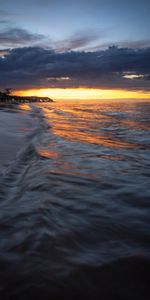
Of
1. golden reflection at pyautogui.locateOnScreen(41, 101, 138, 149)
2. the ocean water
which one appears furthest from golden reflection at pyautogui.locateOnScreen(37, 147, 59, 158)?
golden reflection at pyautogui.locateOnScreen(41, 101, 138, 149)

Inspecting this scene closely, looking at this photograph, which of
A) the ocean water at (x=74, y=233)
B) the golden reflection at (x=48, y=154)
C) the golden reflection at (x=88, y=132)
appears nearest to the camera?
the ocean water at (x=74, y=233)

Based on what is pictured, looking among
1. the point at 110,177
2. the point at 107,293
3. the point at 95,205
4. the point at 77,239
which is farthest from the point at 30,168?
the point at 107,293

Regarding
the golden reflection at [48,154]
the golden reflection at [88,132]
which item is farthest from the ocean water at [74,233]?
the golden reflection at [88,132]

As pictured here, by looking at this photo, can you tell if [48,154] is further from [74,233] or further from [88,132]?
[88,132]

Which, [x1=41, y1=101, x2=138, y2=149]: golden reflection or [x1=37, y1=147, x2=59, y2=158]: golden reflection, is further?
[x1=41, y1=101, x2=138, y2=149]: golden reflection

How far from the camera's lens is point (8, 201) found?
3.74m

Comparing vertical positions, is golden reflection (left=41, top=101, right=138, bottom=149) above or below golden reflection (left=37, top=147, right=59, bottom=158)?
below

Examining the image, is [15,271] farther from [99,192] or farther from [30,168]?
[30,168]

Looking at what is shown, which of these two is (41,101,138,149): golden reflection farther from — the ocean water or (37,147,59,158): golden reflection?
the ocean water

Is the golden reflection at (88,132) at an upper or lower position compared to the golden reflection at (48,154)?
lower

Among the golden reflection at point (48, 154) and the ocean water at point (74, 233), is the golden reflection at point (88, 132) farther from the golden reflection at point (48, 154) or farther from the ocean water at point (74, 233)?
the ocean water at point (74, 233)

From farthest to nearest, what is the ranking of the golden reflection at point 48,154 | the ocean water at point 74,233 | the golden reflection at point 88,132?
the golden reflection at point 88,132
the golden reflection at point 48,154
the ocean water at point 74,233

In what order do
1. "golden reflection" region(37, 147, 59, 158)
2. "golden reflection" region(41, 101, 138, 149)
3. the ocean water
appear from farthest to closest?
"golden reflection" region(41, 101, 138, 149) → "golden reflection" region(37, 147, 59, 158) → the ocean water

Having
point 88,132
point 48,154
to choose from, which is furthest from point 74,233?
point 88,132
